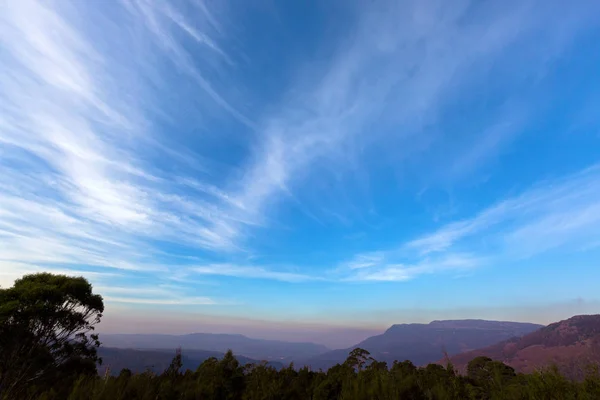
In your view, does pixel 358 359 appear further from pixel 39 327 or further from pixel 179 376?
pixel 39 327

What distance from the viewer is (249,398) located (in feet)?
41.1

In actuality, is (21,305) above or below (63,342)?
above

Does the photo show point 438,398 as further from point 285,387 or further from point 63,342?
point 63,342

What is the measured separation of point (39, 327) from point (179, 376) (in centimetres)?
1005

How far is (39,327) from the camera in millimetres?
17500

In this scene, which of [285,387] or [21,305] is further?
[21,305]

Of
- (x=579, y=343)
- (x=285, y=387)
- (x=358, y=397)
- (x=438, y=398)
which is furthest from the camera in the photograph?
(x=579, y=343)

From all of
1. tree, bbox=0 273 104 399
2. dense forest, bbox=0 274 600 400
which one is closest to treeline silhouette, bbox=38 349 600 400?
dense forest, bbox=0 274 600 400

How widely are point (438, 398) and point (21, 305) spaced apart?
21.8 meters

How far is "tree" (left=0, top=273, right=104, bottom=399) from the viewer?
54.0 feet

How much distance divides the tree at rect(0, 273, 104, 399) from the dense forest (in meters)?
0.05

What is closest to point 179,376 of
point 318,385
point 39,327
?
point 318,385

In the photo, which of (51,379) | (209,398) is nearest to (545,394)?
(209,398)

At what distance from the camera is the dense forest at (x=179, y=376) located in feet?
30.8
